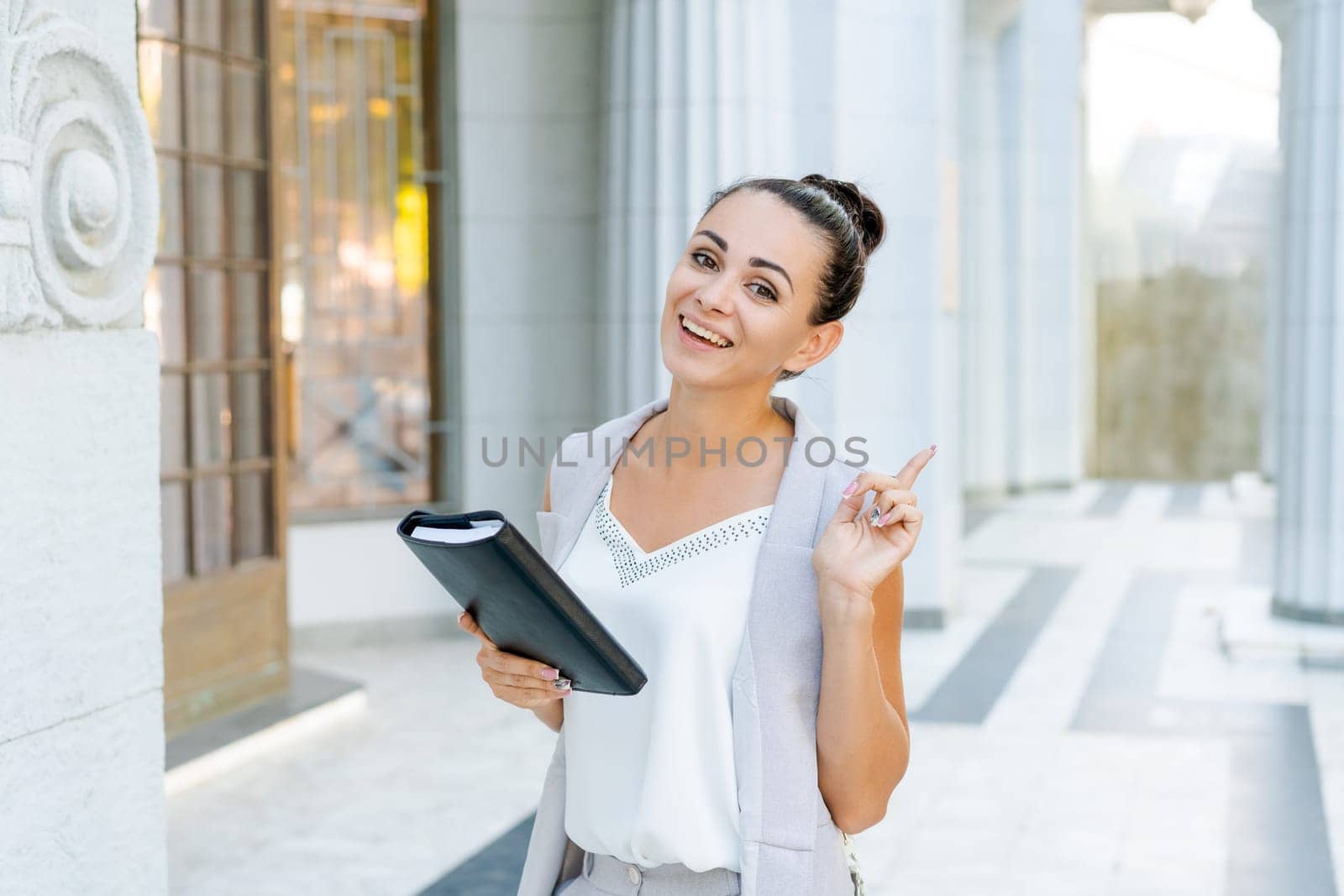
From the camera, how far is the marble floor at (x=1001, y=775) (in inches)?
165

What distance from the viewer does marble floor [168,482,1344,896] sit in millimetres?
4184

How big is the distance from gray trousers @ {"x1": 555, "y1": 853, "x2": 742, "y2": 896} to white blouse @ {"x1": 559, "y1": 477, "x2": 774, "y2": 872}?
2 cm

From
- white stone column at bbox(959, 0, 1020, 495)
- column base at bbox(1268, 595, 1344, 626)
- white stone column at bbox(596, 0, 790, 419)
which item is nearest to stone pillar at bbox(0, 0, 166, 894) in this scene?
white stone column at bbox(596, 0, 790, 419)

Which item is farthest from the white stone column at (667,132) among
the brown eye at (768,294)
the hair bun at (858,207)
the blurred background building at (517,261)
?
the brown eye at (768,294)

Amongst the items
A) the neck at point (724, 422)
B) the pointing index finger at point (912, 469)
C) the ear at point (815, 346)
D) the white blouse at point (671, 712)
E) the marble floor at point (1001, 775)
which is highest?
the ear at point (815, 346)

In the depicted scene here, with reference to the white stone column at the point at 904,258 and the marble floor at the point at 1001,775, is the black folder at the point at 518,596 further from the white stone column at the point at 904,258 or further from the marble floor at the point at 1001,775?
the white stone column at the point at 904,258

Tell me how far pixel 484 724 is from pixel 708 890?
423 cm

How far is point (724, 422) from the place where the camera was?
1.77 meters

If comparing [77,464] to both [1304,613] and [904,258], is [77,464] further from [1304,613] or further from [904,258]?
[1304,613]

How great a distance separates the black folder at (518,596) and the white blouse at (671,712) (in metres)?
0.12

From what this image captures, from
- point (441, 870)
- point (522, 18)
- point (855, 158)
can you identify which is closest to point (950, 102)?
point (855, 158)

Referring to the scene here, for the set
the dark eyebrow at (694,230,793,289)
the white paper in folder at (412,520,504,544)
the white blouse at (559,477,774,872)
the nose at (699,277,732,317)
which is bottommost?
the white blouse at (559,477,774,872)

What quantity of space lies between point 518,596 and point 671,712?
0.95 feet

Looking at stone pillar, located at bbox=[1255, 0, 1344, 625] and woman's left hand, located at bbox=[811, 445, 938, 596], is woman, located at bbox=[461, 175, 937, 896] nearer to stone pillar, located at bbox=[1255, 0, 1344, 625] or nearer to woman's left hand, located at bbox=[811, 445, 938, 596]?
woman's left hand, located at bbox=[811, 445, 938, 596]
